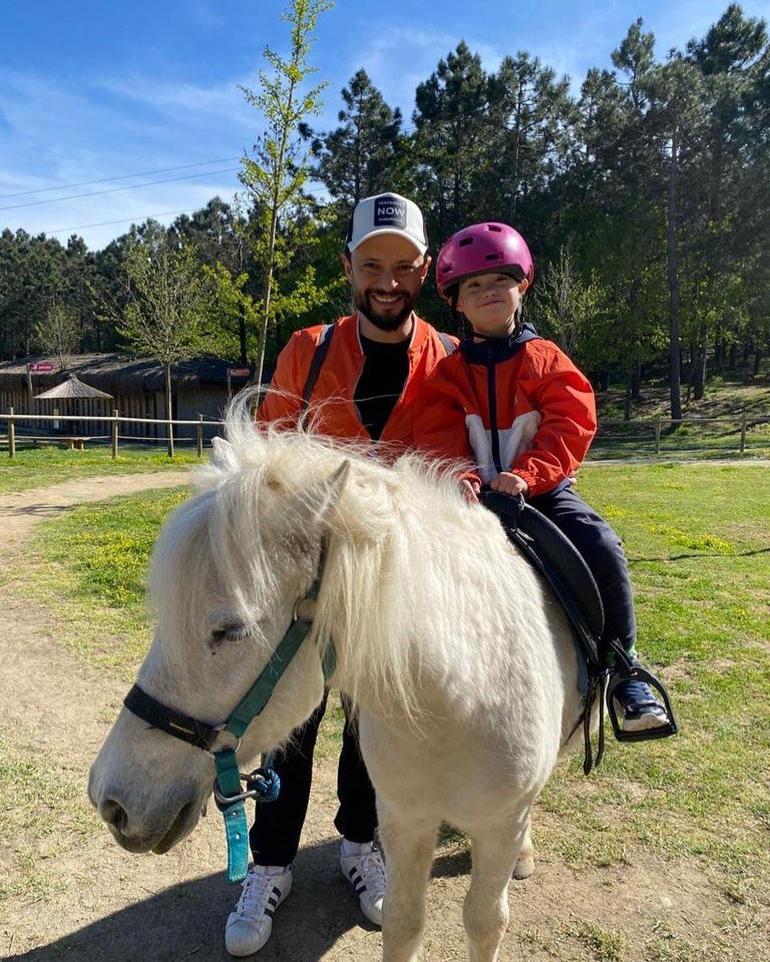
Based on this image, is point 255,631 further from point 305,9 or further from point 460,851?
point 305,9

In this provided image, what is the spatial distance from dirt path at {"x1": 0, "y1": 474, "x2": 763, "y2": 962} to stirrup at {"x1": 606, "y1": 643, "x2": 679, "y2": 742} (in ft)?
2.48

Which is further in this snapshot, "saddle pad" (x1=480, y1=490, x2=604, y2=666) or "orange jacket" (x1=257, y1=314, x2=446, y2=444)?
"orange jacket" (x1=257, y1=314, x2=446, y2=444)

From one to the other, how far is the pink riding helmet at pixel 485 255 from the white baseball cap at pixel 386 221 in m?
0.17

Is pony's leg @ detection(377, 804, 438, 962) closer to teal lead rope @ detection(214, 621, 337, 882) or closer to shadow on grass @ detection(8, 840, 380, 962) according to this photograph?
shadow on grass @ detection(8, 840, 380, 962)

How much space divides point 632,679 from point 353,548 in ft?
5.09

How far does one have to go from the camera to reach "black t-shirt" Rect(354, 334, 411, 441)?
2486 mm

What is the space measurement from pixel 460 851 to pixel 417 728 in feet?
5.56

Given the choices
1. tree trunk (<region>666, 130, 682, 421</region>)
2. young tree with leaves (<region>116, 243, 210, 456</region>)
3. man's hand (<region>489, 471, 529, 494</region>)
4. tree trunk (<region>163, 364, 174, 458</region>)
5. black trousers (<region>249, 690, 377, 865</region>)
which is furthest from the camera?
tree trunk (<region>666, 130, 682, 421</region>)

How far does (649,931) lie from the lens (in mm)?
2441

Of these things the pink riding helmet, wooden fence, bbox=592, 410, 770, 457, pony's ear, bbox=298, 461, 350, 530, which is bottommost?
wooden fence, bbox=592, 410, 770, 457

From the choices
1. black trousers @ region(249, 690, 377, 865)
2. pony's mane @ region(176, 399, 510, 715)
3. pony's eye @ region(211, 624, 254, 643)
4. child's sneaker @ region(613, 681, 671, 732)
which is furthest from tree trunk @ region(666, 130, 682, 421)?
pony's eye @ region(211, 624, 254, 643)

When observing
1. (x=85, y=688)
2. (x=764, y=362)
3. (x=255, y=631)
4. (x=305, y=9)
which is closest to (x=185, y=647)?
(x=255, y=631)

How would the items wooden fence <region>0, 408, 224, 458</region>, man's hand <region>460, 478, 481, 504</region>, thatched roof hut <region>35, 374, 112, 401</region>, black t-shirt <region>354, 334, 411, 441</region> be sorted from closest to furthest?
1. man's hand <region>460, 478, 481, 504</region>
2. black t-shirt <region>354, 334, 411, 441</region>
3. wooden fence <region>0, 408, 224, 458</region>
4. thatched roof hut <region>35, 374, 112, 401</region>

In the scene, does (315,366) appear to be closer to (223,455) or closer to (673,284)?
(223,455)
